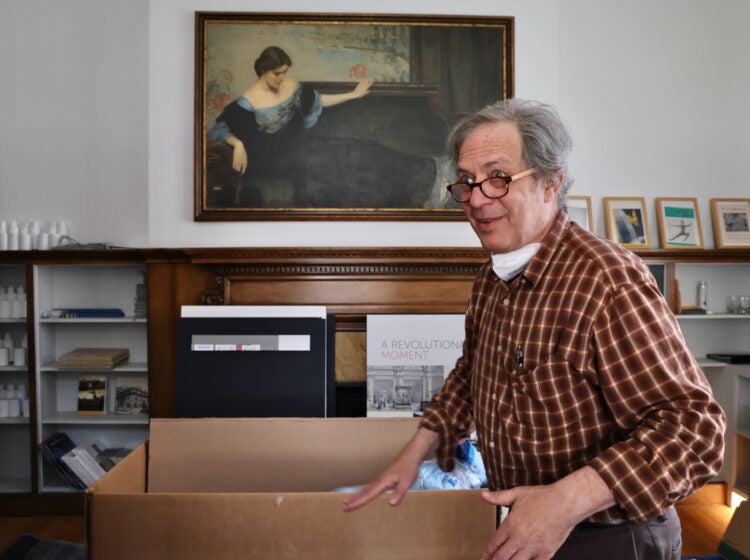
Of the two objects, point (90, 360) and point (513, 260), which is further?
point (90, 360)

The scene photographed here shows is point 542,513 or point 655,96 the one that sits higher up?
point 655,96

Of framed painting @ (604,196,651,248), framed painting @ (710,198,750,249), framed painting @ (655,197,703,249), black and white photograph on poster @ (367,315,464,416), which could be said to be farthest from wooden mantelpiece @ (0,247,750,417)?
framed painting @ (710,198,750,249)

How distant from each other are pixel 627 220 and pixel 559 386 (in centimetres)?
308

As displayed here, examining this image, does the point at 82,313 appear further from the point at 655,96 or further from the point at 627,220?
the point at 655,96

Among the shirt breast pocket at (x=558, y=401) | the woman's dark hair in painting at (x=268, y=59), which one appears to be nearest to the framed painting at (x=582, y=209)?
the woman's dark hair in painting at (x=268, y=59)

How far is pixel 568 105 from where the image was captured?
12.2 ft

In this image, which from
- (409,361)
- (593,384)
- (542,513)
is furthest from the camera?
(409,361)

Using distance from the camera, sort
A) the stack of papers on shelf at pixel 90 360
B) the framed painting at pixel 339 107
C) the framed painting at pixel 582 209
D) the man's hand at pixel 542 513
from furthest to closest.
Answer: the framed painting at pixel 582 209, the stack of papers on shelf at pixel 90 360, the framed painting at pixel 339 107, the man's hand at pixel 542 513

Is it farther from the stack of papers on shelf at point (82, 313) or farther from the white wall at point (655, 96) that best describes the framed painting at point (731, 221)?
the stack of papers on shelf at point (82, 313)

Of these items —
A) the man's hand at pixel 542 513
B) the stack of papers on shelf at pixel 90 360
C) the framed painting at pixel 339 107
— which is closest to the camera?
the man's hand at pixel 542 513

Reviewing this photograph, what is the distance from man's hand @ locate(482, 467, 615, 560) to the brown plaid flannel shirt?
30mm

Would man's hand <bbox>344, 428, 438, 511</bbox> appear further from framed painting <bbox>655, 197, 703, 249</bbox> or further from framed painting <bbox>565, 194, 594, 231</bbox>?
framed painting <bbox>655, 197, 703, 249</bbox>

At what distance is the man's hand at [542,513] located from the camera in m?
0.75

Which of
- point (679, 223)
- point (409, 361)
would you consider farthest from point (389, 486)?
point (679, 223)
